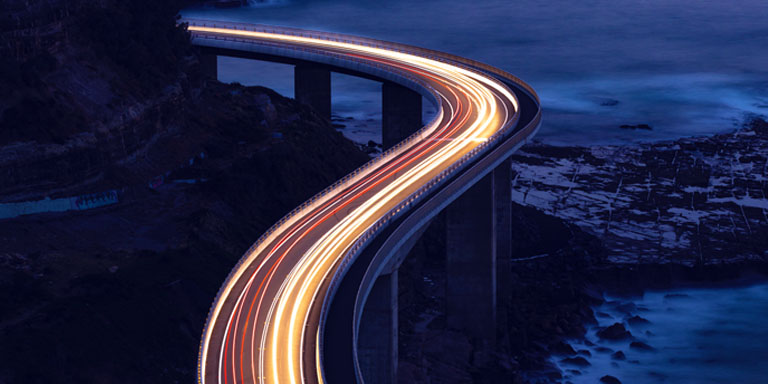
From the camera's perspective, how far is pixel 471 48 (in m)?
196

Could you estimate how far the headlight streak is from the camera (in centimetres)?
4747

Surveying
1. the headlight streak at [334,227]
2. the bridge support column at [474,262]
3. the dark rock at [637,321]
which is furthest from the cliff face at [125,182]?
the dark rock at [637,321]

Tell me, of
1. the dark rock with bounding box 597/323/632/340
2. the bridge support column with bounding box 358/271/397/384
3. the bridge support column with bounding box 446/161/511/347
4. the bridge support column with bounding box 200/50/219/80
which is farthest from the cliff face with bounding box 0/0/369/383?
the dark rock with bounding box 597/323/632/340

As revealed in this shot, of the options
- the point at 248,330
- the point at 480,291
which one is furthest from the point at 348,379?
the point at 480,291

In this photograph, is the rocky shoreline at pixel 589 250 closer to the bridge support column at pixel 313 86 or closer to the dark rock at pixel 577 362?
the dark rock at pixel 577 362

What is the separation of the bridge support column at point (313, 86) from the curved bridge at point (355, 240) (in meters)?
8.73

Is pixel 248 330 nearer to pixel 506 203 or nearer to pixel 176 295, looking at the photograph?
pixel 176 295

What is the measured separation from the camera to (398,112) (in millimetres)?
A: 101188

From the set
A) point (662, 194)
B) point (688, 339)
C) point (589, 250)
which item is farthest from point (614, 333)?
point (662, 194)

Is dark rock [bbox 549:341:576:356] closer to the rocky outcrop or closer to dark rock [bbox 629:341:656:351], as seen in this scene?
dark rock [bbox 629:341:656:351]

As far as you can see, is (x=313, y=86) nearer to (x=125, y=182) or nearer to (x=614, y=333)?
(x=125, y=182)

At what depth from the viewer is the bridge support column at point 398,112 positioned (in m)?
99.7

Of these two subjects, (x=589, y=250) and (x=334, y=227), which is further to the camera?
(x=589, y=250)

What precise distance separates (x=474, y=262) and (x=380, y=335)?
20146mm
